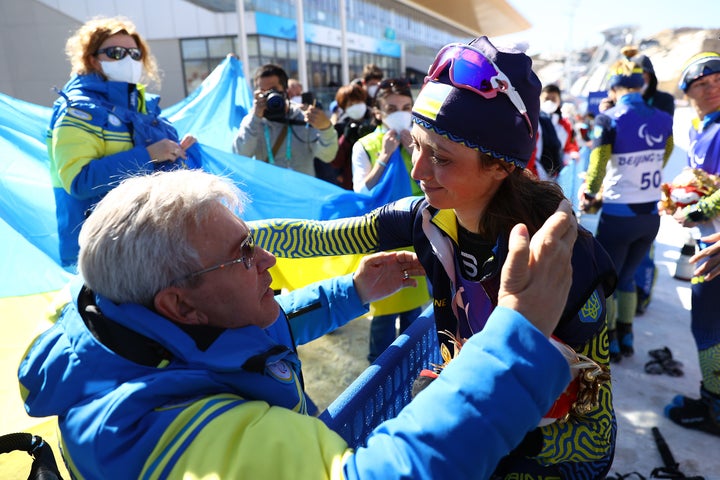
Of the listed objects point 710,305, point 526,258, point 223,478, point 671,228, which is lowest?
point 671,228

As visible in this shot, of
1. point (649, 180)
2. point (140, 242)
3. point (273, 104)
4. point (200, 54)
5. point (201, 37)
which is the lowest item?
point (649, 180)

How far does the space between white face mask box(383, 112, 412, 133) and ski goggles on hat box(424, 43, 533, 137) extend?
6.73 ft

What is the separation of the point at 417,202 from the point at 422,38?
48.7 metres

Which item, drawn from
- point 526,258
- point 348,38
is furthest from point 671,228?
point 348,38

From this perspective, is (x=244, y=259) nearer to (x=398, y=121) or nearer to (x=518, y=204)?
(x=518, y=204)

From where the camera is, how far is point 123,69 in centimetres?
277

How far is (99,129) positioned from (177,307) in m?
1.94

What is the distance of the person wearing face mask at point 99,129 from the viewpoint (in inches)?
97.9

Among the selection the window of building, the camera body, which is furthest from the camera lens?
the window of building

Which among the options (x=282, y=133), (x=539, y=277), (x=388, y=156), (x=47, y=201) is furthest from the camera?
(x=282, y=133)

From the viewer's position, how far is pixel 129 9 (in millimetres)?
17547

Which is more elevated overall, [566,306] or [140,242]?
[140,242]

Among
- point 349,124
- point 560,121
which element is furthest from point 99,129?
point 560,121

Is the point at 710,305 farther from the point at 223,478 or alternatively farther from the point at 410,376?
the point at 223,478
